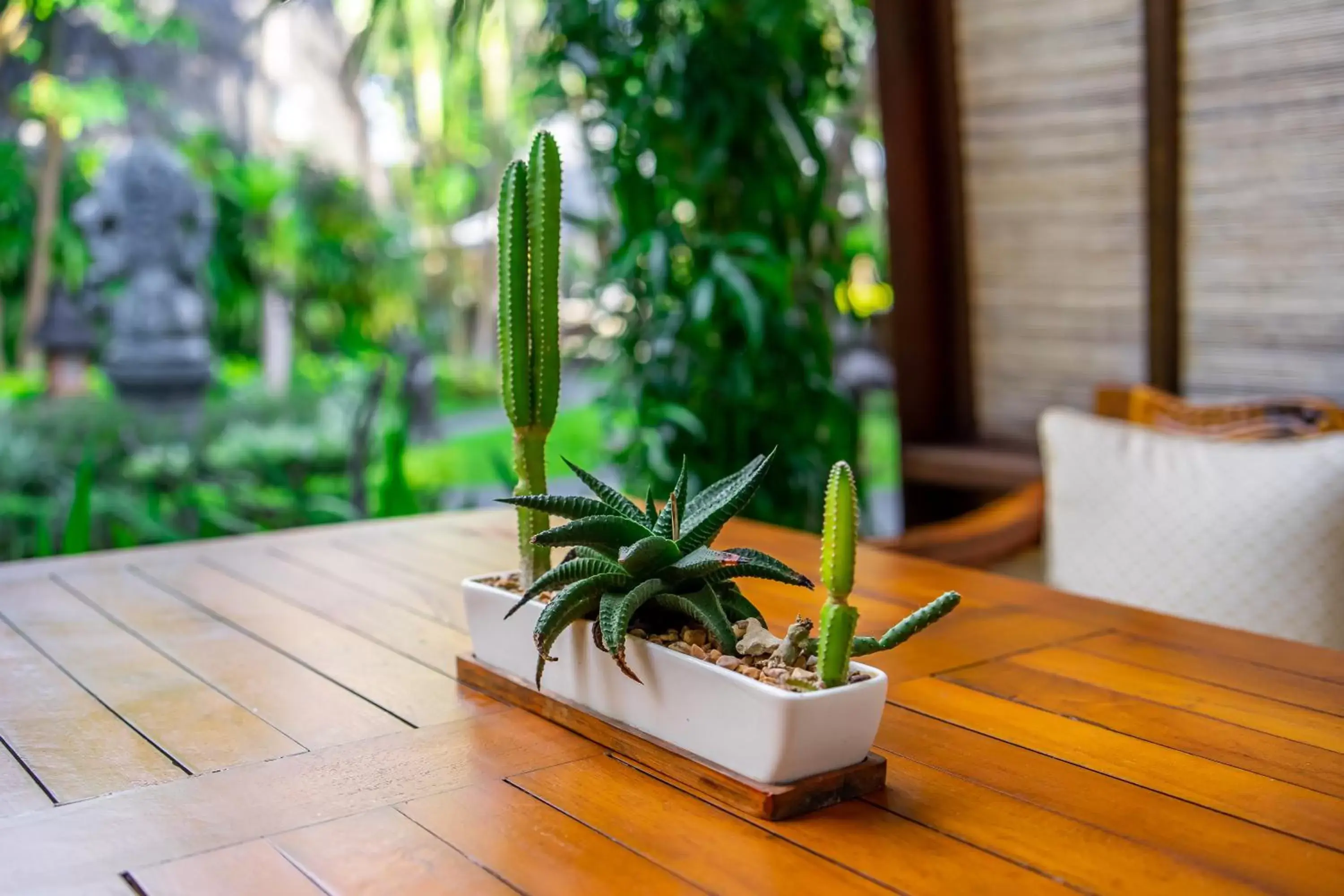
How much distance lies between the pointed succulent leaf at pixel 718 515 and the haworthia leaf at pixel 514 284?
0.92 feet

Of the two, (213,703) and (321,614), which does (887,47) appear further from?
(213,703)

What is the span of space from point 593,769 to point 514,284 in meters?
0.49

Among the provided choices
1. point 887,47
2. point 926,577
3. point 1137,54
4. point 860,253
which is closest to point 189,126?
point 860,253

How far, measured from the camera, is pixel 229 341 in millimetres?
8328

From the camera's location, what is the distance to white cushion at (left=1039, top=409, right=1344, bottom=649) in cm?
203

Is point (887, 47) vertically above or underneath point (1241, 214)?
above

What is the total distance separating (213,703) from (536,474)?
0.42m

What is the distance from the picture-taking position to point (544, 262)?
1366mm

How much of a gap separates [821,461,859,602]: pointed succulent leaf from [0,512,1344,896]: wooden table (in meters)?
0.20

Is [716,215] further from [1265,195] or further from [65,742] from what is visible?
[65,742]

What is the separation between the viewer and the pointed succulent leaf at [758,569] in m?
1.18

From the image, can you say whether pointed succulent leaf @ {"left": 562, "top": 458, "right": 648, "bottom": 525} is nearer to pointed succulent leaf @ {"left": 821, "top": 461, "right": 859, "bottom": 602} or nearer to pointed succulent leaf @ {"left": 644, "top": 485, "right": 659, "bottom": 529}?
A: pointed succulent leaf @ {"left": 644, "top": 485, "right": 659, "bottom": 529}

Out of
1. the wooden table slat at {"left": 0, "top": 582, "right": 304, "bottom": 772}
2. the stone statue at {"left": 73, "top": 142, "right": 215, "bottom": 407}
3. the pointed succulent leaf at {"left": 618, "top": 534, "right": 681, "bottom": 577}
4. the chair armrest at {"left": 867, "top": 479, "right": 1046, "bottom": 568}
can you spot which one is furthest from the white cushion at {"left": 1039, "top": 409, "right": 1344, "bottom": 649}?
the stone statue at {"left": 73, "top": 142, "right": 215, "bottom": 407}

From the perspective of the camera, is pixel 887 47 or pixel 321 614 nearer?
pixel 321 614
